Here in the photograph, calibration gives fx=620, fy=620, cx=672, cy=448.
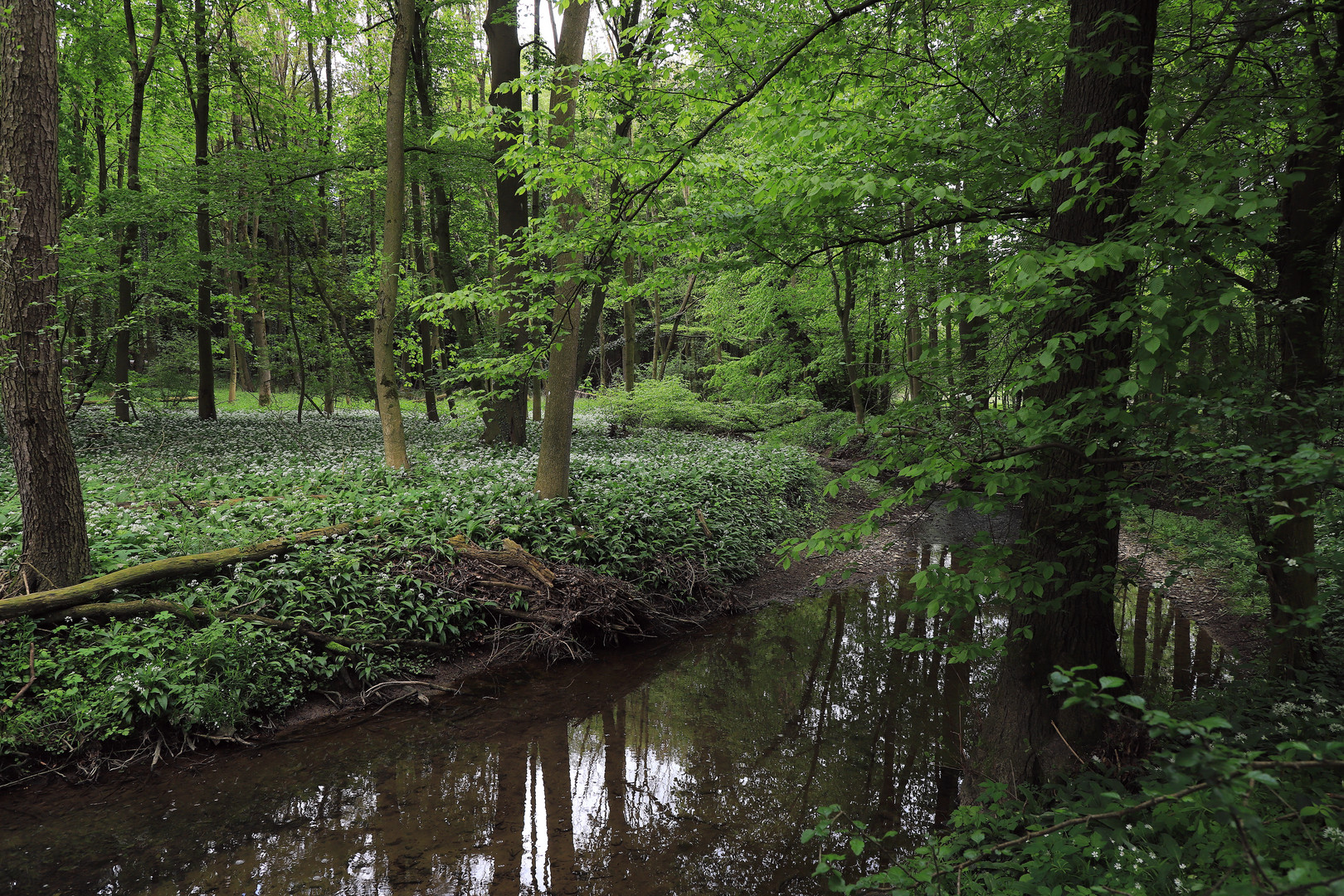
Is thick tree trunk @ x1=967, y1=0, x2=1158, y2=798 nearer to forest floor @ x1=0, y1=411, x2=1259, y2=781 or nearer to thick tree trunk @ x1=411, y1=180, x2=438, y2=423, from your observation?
forest floor @ x1=0, y1=411, x2=1259, y2=781

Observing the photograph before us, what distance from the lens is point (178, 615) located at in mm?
5488

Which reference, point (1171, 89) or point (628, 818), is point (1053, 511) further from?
point (628, 818)

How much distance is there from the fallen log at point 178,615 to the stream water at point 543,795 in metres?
0.86

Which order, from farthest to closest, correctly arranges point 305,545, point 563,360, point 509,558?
point 563,360 → point 509,558 → point 305,545

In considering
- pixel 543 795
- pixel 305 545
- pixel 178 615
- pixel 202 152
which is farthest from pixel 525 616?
pixel 202 152

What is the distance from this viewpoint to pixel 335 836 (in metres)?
4.13

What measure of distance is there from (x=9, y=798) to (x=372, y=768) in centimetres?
234

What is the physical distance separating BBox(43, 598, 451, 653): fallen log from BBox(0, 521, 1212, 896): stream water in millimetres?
862

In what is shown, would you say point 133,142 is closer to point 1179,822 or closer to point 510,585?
point 510,585

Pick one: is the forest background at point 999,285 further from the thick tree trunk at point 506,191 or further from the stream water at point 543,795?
the thick tree trunk at point 506,191

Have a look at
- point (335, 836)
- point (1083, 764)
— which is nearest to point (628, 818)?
point (335, 836)

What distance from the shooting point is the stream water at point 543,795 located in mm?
3832

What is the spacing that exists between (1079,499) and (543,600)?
18.2ft

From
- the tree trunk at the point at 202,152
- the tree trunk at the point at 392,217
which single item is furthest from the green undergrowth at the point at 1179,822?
the tree trunk at the point at 202,152
